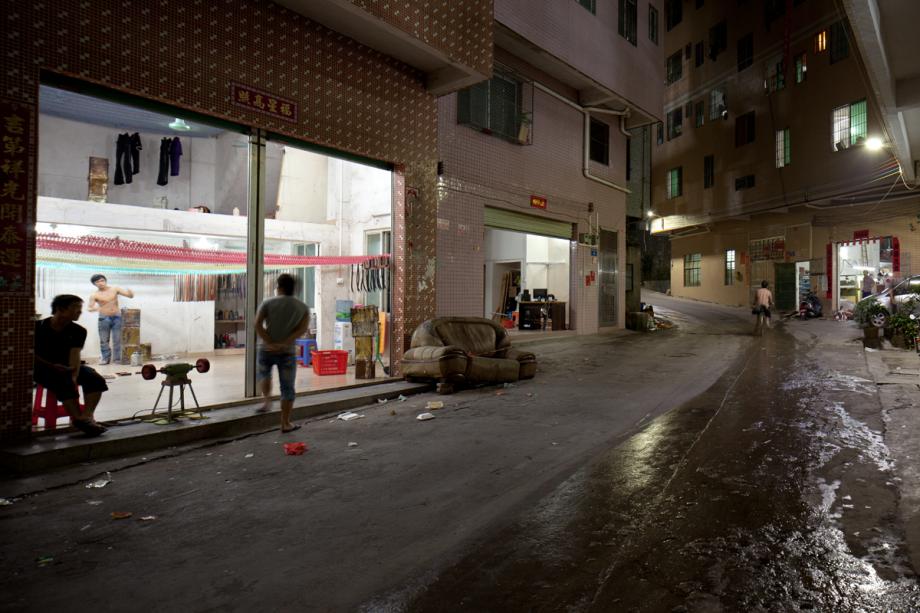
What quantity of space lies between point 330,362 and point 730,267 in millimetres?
27056

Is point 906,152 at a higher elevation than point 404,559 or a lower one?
higher

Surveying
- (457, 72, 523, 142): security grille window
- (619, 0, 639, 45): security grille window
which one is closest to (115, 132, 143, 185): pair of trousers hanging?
(457, 72, 523, 142): security grille window

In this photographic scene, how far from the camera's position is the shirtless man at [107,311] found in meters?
11.1

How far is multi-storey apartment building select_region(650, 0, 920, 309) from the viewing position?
22.5 m

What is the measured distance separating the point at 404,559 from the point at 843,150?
87.5 feet

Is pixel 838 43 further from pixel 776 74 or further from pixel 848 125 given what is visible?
pixel 776 74

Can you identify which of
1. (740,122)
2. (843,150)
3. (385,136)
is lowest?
(385,136)

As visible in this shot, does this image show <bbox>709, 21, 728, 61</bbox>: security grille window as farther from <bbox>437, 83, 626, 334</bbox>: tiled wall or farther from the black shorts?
the black shorts

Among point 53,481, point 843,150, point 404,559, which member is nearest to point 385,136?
point 53,481

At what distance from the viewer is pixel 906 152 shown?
1479 cm

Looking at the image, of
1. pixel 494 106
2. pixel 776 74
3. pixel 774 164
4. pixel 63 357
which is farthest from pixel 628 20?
pixel 63 357

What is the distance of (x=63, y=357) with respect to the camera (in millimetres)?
5906

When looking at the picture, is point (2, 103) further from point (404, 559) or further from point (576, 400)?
point (576, 400)

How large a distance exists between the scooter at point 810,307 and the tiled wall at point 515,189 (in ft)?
34.5
